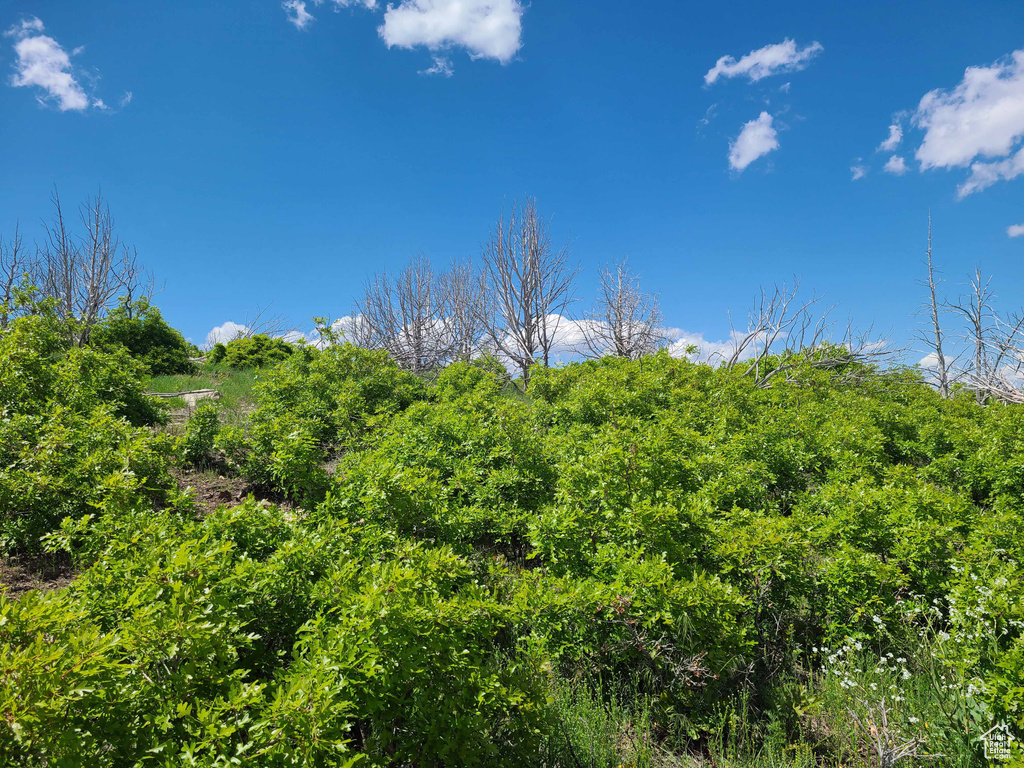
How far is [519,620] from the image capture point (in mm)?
3041

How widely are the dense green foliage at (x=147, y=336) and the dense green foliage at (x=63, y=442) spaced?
8.38 metres

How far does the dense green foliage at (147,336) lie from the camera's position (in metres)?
14.8

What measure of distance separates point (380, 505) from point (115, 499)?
6.78 feet

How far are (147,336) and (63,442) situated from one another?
12.9 m

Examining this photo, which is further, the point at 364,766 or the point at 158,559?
the point at 158,559

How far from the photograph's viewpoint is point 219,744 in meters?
1.62

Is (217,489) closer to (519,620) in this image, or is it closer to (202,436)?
(202,436)

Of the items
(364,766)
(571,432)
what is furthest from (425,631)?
(571,432)

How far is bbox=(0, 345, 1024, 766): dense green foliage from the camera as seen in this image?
1.74 metres

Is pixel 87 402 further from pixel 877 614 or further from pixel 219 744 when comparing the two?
pixel 877 614

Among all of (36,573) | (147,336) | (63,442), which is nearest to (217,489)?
(63,442)

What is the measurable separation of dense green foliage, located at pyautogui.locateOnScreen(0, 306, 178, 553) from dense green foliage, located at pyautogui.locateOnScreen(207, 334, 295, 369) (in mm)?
11186

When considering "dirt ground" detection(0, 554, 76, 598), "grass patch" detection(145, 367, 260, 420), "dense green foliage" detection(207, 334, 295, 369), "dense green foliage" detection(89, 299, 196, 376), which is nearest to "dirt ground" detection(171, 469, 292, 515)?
"dirt ground" detection(0, 554, 76, 598)

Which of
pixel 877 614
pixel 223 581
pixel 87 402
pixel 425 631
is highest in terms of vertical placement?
pixel 87 402
